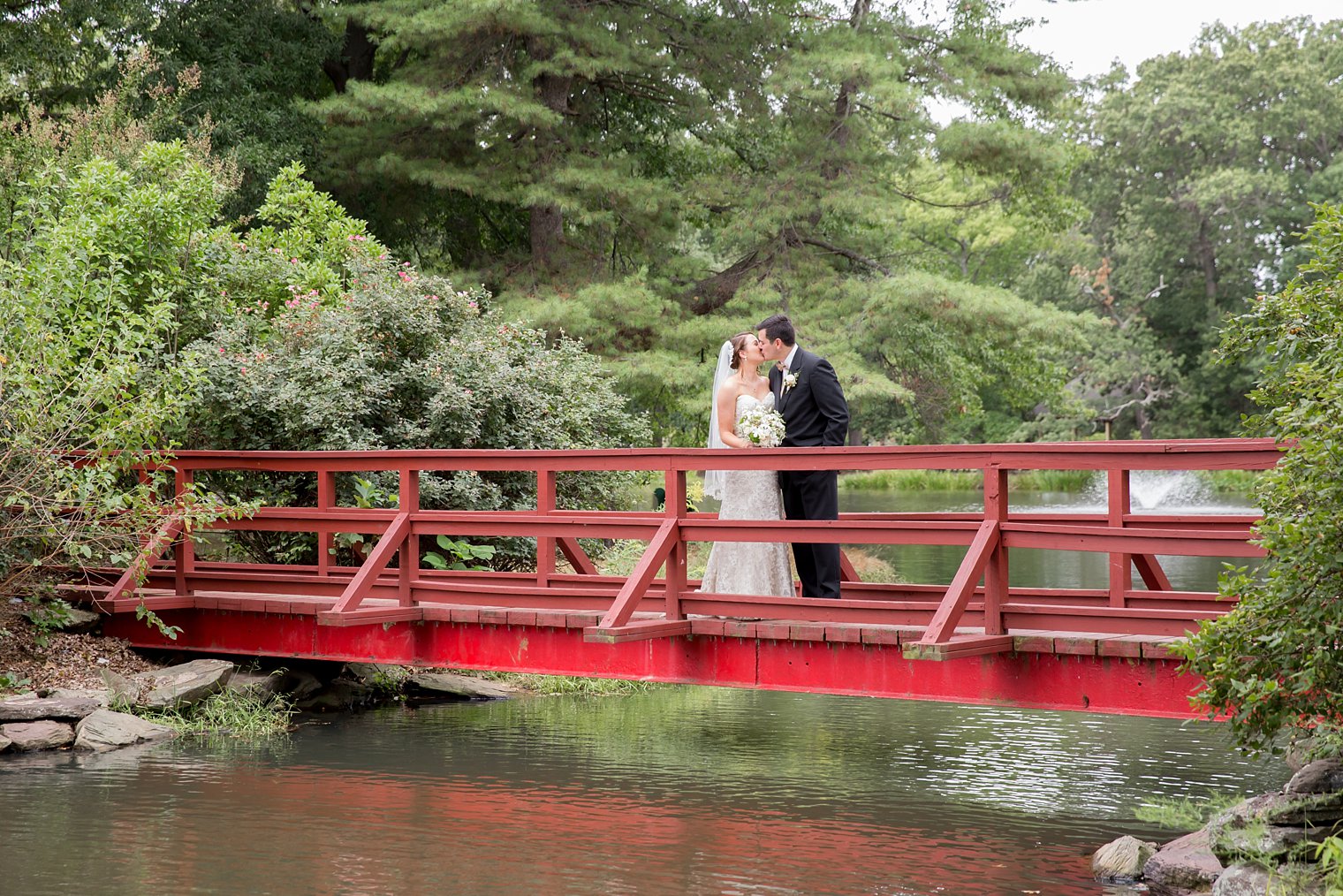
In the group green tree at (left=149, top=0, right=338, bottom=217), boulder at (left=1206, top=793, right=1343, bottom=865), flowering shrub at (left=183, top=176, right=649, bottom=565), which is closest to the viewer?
boulder at (left=1206, top=793, right=1343, bottom=865)

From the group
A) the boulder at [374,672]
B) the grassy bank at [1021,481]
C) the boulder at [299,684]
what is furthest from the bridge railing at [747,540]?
the grassy bank at [1021,481]

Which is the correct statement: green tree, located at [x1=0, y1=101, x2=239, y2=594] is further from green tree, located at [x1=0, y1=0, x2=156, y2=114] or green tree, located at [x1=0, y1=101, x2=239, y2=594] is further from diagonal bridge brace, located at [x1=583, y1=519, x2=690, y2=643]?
green tree, located at [x1=0, y1=0, x2=156, y2=114]

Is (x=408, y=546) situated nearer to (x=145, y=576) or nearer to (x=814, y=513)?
(x=145, y=576)

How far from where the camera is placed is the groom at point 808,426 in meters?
8.48

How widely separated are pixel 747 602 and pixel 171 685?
15.4 ft

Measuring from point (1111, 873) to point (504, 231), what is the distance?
19612 millimetres

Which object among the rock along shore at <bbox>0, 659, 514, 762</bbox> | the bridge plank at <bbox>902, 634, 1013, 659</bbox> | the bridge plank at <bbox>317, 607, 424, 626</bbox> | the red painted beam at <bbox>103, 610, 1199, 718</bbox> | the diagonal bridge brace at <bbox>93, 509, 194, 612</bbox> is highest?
the diagonal bridge brace at <bbox>93, 509, 194, 612</bbox>

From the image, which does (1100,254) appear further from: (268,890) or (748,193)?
(268,890)

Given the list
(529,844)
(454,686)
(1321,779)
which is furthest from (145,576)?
(1321,779)

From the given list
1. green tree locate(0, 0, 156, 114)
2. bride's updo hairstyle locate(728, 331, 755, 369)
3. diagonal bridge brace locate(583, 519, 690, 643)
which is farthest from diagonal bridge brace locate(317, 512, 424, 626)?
green tree locate(0, 0, 156, 114)

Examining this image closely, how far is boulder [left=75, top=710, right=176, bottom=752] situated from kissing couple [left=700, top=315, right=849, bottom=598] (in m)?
4.24

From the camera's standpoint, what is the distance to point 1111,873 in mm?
7047

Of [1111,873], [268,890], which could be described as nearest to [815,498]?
[1111,873]

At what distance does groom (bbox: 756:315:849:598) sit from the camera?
27.8 ft
